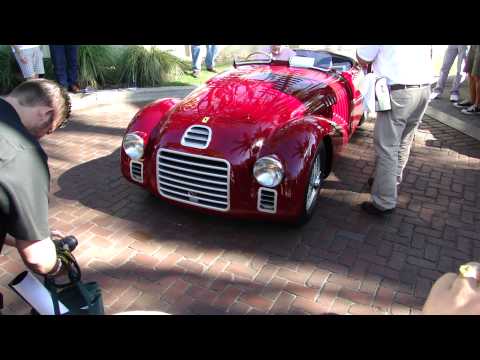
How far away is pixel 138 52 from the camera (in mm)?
8398

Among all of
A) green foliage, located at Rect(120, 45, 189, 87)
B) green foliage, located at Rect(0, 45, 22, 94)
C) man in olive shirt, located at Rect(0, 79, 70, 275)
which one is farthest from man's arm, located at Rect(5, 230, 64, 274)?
green foliage, located at Rect(120, 45, 189, 87)

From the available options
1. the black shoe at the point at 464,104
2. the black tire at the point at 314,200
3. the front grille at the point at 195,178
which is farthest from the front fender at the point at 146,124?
the black shoe at the point at 464,104

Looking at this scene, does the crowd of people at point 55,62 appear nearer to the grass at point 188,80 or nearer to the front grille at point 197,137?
the grass at point 188,80

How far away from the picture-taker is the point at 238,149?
10.5 feet

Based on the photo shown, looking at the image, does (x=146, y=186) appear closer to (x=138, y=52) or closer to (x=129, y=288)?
(x=129, y=288)

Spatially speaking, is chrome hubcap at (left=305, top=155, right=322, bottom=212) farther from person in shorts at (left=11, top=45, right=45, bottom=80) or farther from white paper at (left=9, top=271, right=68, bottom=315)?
person in shorts at (left=11, top=45, right=45, bottom=80)

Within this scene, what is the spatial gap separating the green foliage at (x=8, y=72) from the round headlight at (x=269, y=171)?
20.4 feet

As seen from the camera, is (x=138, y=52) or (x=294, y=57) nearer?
(x=294, y=57)

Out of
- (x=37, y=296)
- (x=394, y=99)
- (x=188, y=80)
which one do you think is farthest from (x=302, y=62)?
(x=188, y=80)

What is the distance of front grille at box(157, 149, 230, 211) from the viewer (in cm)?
322

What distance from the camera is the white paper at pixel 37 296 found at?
65.7 inches
